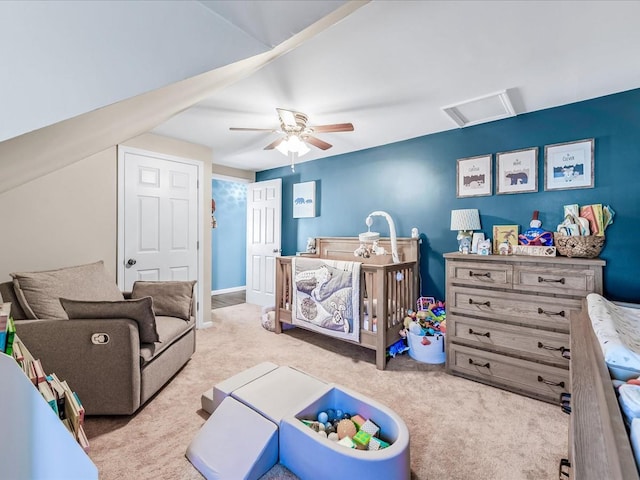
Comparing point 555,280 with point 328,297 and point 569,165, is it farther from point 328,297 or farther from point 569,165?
point 328,297

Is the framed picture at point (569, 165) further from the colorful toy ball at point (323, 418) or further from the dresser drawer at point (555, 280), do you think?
the colorful toy ball at point (323, 418)

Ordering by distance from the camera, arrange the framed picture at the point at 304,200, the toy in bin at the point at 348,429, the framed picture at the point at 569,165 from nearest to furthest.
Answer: the toy in bin at the point at 348,429 < the framed picture at the point at 569,165 < the framed picture at the point at 304,200

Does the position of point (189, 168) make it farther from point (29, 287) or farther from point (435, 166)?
point (435, 166)

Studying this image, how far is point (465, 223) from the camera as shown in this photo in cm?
276

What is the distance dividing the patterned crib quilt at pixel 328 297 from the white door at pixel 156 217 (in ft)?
4.64

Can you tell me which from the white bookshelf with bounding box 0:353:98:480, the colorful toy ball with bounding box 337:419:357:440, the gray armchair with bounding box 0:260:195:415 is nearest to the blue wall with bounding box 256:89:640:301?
the colorful toy ball with bounding box 337:419:357:440

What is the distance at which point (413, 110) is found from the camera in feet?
8.39

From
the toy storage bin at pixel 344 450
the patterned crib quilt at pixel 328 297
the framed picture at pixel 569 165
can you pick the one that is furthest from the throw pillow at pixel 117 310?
the framed picture at pixel 569 165

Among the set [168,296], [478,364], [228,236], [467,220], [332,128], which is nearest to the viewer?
[478,364]

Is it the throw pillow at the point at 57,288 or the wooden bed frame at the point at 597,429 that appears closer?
the wooden bed frame at the point at 597,429

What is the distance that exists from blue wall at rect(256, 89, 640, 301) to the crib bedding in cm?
94

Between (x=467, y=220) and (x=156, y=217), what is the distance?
330 cm

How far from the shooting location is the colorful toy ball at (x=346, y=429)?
1.38 meters

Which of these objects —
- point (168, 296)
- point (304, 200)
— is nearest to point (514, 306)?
point (168, 296)
